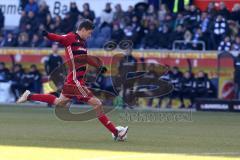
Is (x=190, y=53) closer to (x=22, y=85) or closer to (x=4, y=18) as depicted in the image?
(x=22, y=85)

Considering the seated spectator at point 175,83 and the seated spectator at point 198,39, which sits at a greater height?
the seated spectator at point 198,39

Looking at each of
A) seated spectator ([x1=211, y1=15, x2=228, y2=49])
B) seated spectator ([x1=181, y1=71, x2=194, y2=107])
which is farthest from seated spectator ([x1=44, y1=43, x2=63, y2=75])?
seated spectator ([x1=211, y1=15, x2=228, y2=49])

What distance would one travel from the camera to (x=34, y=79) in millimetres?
28688

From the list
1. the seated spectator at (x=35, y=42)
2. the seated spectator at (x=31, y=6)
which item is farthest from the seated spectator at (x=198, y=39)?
the seated spectator at (x=31, y=6)

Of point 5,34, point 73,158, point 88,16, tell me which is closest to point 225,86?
point 88,16

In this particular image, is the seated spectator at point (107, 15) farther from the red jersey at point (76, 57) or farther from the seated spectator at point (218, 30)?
the red jersey at point (76, 57)

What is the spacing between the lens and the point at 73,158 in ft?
37.2

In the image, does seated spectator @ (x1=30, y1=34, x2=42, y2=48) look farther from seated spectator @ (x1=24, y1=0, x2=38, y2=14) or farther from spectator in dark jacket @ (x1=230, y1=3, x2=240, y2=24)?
spectator in dark jacket @ (x1=230, y1=3, x2=240, y2=24)

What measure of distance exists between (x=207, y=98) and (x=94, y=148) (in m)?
13.6

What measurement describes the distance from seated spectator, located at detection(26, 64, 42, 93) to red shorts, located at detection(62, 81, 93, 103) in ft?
45.2

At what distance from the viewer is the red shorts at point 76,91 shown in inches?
579

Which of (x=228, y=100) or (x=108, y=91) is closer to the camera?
(x=228, y=100)

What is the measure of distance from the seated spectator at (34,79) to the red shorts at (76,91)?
13779 millimetres

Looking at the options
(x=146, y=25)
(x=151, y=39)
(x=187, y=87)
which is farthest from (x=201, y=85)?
(x=146, y=25)
